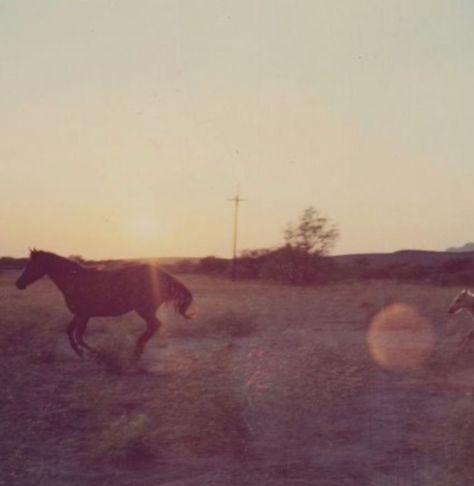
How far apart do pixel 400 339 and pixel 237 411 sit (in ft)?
32.8

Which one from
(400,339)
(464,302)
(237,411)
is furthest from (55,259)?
(464,302)

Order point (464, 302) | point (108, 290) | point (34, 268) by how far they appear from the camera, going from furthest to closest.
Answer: point (464, 302), point (34, 268), point (108, 290)

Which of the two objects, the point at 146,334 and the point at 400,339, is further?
the point at 400,339

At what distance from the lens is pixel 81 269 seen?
15164mm

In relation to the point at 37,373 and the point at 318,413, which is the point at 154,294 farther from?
the point at 318,413

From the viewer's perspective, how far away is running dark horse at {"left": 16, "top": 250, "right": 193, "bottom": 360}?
15.0 m

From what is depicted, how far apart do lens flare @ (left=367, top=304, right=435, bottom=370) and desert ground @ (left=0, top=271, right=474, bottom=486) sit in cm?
9

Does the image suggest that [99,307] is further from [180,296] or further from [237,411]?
[237,411]

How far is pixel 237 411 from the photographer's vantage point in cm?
1020

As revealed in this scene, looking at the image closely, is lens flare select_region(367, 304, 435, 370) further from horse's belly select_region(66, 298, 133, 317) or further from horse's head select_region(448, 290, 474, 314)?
horse's belly select_region(66, 298, 133, 317)

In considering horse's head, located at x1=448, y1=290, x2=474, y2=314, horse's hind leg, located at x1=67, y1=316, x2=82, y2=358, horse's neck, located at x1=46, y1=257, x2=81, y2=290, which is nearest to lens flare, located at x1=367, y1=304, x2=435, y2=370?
horse's head, located at x1=448, y1=290, x2=474, y2=314

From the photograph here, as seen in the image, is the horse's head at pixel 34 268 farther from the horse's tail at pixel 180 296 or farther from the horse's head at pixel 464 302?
the horse's head at pixel 464 302

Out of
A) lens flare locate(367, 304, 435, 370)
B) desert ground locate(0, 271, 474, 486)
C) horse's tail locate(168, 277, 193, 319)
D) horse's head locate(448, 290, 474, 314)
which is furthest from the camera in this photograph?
horse's head locate(448, 290, 474, 314)

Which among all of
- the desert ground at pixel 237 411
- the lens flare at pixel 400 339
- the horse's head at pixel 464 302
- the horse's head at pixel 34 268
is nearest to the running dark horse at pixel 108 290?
the horse's head at pixel 34 268
